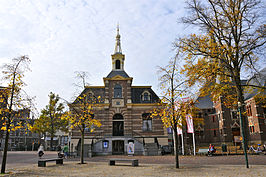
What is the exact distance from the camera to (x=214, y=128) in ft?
139

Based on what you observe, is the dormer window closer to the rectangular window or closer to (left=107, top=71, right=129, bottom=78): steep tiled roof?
the rectangular window

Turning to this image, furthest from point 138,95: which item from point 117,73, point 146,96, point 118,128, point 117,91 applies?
point 118,128

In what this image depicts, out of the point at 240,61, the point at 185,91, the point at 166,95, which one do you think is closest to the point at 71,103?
the point at 166,95

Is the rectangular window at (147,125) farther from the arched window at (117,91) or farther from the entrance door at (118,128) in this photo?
the arched window at (117,91)

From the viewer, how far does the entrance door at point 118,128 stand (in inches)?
1244

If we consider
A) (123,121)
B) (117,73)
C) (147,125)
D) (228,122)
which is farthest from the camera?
(228,122)

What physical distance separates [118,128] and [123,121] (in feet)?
4.31

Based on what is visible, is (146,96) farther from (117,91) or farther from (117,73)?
(117,73)

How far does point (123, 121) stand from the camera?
105ft

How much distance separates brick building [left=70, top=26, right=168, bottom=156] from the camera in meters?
29.9

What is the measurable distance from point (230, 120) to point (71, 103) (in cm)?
3126

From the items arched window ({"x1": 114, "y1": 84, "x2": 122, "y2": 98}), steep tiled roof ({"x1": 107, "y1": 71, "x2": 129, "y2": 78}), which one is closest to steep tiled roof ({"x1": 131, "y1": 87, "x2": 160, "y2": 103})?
arched window ({"x1": 114, "y1": 84, "x2": 122, "y2": 98})

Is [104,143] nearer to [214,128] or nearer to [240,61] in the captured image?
[240,61]

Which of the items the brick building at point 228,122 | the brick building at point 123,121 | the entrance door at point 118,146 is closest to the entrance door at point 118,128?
the brick building at point 123,121
